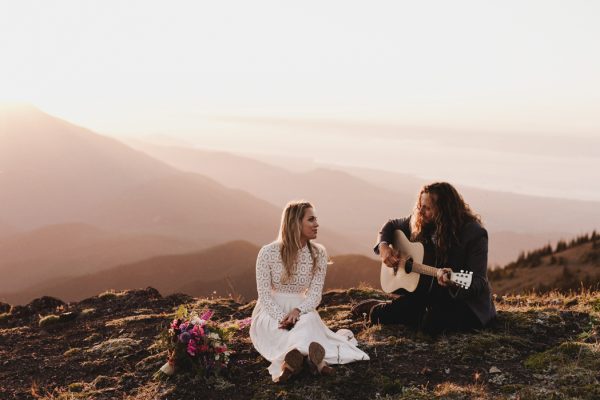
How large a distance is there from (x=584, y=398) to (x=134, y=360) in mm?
5961

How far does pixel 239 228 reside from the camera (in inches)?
5901

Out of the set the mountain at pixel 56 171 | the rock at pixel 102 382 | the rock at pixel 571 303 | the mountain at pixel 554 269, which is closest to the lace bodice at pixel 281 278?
the rock at pixel 102 382

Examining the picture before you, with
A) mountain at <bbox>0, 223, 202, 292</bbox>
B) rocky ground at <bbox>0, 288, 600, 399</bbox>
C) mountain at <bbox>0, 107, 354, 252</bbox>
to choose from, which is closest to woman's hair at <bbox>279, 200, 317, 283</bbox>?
rocky ground at <bbox>0, 288, 600, 399</bbox>

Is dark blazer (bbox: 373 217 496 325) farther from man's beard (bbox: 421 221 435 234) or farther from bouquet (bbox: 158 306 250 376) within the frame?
bouquet (bbox: 158 306 250 376)

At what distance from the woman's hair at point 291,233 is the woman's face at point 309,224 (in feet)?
0.11

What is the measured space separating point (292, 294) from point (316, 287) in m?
0.32

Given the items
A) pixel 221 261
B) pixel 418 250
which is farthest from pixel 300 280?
pixel 221 261

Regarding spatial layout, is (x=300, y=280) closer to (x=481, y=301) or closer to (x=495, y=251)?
(x=481, y=301)

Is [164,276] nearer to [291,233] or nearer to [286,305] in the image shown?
[286,305]

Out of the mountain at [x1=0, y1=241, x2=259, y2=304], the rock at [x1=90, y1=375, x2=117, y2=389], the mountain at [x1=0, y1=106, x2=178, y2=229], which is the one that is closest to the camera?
the rock at [x1=90, y1=375, x2=117, y2=389]

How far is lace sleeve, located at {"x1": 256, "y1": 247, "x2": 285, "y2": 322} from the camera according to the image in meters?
6.58

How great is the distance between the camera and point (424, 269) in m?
7.32

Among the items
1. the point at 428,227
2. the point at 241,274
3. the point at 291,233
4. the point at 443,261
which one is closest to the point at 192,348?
the point at 291,233

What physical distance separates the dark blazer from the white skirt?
63.0 inches
